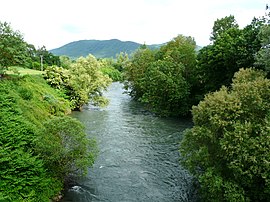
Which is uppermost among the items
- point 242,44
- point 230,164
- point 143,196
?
point 242,44

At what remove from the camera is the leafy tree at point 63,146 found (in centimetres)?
1662

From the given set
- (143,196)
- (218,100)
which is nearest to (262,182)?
(218,100)

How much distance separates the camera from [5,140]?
17047 millimetres

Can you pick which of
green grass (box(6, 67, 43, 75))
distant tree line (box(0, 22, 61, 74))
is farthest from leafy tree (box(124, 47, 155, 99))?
distant tree line (box(0, 22, 61, 74))

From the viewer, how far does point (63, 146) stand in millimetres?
16969

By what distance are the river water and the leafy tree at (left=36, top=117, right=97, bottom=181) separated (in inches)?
75.1

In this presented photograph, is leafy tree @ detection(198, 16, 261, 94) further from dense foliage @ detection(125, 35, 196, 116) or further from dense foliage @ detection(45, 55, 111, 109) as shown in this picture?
dense foliage @ detection(45, 55, 111, 109)

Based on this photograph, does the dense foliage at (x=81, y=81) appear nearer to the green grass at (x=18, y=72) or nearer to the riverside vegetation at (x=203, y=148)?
the green grass at (x=18, y=72)

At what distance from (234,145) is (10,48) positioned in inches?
1006

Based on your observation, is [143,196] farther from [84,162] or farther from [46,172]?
[46,172]

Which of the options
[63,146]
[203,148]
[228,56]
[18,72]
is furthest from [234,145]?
[18,72]

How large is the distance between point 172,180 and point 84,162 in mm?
6908

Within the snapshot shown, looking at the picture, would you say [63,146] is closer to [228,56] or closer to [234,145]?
[234,145]

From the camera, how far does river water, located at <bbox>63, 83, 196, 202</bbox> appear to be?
17906 millimetres
